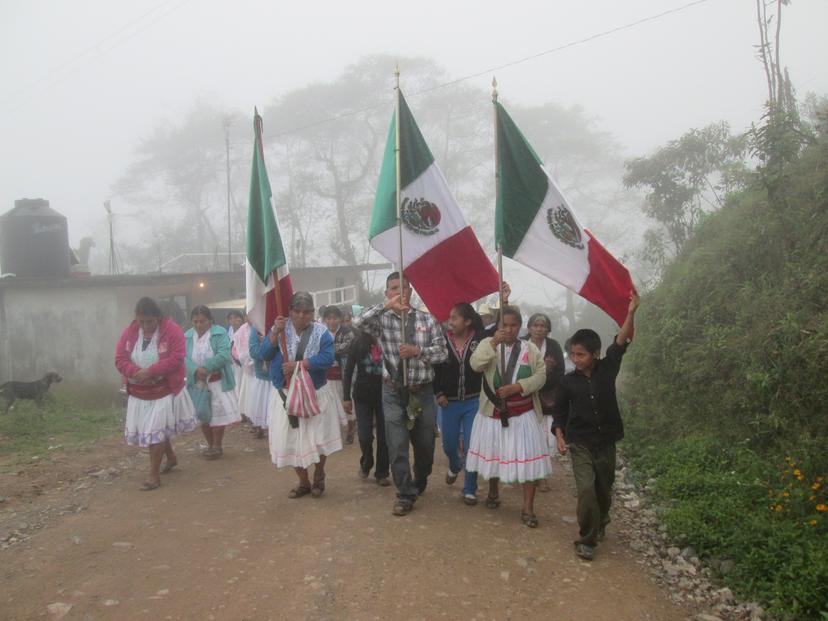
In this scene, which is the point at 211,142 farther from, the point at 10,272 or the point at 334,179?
the point at 10,272

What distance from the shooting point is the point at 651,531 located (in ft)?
17.0

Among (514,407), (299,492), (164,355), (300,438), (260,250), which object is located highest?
(260,250)

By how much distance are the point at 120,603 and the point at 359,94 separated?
30.1 m

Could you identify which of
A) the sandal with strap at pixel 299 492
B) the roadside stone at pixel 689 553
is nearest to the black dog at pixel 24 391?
the sandal with strap at pixel 299 492

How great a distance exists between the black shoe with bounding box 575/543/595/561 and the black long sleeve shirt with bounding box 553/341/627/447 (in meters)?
0.72

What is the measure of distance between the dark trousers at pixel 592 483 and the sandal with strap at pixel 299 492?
101 inches

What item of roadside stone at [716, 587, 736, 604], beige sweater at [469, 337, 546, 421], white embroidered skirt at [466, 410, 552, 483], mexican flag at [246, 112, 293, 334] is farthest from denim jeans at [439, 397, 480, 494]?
roadside stone at [716, 587, 736, 604]

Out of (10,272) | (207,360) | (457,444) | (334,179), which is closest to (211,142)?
(334,179)

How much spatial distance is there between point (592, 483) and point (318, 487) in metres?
2.63

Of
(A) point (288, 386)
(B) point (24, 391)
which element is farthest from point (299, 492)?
(B) point (24, 391)

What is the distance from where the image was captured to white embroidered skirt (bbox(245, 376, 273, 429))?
8.56m

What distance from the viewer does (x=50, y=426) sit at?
1065 cm

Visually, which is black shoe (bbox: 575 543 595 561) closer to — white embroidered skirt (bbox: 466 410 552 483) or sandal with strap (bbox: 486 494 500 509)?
white embroidered skirt (bbox: 466 410 552 483)

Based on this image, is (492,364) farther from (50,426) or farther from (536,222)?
(50,426)
